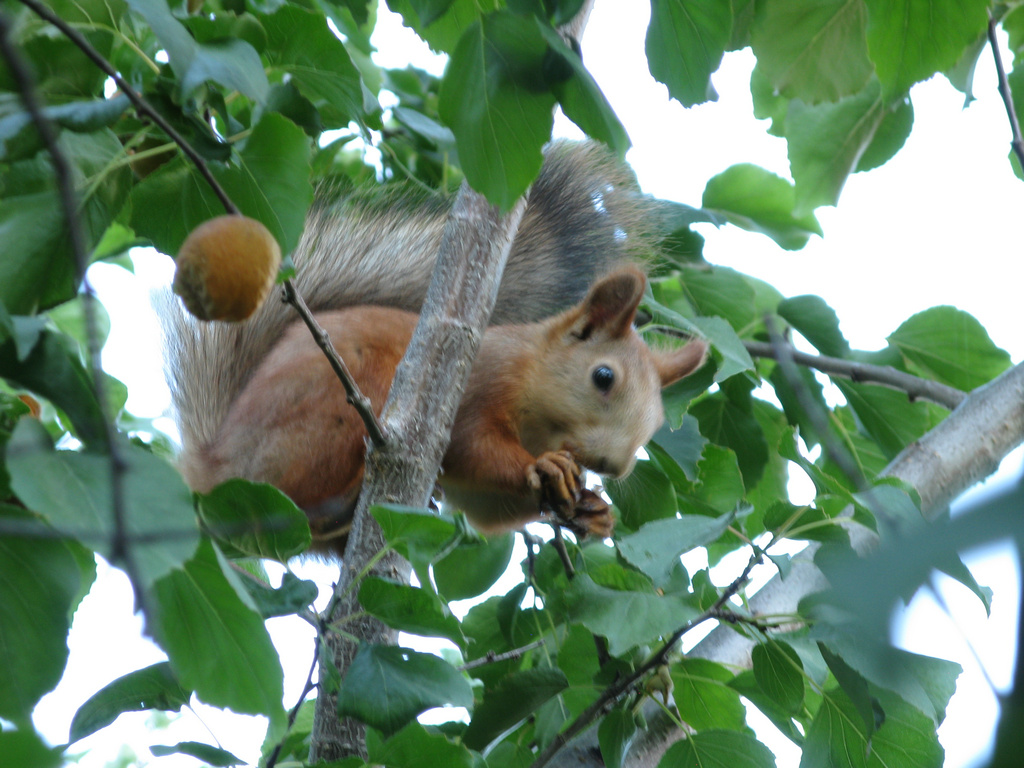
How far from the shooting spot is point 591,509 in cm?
180

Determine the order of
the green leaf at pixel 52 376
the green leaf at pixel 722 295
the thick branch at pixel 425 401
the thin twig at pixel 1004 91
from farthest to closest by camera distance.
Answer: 1. the green leaf at pixel 722 295
2. the thin twig at pixel 1004 91
3. the thick branch at pixel 425 401
4. the green leaf at pixel 52 376

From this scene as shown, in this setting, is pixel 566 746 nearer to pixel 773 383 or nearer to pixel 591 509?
pixel 591 509

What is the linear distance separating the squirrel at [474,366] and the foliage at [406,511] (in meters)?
0.23

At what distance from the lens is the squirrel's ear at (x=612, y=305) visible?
199 cm

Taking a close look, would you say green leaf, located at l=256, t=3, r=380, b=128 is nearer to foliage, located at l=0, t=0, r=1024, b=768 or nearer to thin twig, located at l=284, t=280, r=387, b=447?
foliage, located at l=0, t=0, r=1024, b=768

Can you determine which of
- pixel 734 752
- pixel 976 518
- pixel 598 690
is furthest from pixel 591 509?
pixel 976 518

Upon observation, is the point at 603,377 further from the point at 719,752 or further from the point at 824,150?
the point at 719,752

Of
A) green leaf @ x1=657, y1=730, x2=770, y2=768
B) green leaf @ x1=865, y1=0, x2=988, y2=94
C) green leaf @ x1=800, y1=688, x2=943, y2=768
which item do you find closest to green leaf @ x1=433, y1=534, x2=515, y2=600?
green leaf @ x1=657, y1=730, x2=770, y2=768

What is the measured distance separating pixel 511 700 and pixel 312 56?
886mm

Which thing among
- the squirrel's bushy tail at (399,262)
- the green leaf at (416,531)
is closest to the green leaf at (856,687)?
the green leaf at (416,531)

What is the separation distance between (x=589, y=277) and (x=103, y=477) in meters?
1.90

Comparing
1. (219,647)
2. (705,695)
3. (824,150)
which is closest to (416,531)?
Answer: (219,647)

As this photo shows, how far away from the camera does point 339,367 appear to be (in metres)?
1.14

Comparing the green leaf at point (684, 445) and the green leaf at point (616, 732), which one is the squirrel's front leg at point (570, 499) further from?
the green leaf at point (616, 732)
